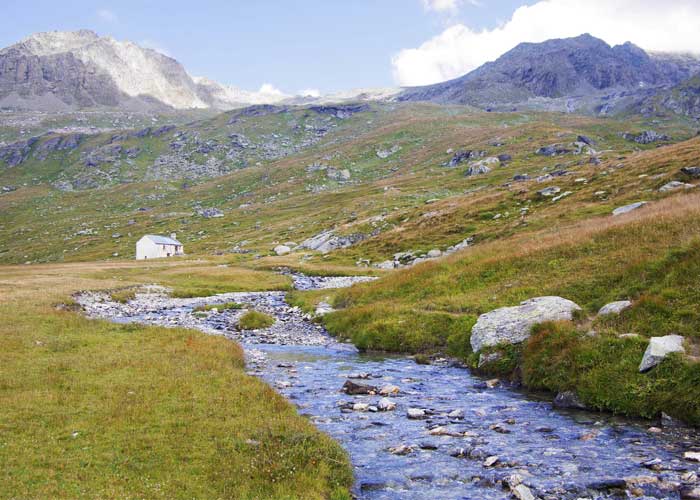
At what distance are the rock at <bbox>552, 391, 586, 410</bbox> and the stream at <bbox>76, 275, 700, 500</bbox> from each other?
55 cm

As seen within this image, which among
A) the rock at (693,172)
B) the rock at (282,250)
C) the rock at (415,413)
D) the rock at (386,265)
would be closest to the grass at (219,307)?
the rock at (386,265)

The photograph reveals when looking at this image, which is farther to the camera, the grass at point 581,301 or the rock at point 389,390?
the rock at point 389,390

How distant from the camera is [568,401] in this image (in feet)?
58.7

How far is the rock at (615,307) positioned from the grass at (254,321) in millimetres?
24034

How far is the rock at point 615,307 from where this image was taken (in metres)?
21.5

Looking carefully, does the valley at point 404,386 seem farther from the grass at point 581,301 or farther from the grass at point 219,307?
the grass at point 219,307

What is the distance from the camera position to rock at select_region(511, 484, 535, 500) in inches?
449

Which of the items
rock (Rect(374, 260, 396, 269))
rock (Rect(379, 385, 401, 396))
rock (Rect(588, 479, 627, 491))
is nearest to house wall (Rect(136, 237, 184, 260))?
rock (Rect(374, 260, 396, 269))

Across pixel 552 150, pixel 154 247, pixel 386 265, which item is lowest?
pixel 386 265

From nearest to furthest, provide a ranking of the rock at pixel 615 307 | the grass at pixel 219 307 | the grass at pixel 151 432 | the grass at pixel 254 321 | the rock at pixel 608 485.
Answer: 1. the grass at pixel 151 432
2. the rock at pixel 608 485
3. the rock at pixel 615 307
4. the grass at pixel 254 321
5. the grass at pixel 219 307

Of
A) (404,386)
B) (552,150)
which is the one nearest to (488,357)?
(404,386)

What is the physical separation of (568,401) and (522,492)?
7460 millimetres

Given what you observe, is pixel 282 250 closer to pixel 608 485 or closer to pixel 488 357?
pixel 488 357

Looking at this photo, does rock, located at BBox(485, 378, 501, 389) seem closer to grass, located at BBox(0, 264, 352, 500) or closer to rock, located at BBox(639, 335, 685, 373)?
rock, located at BBox(639, 335, 685, 373)
